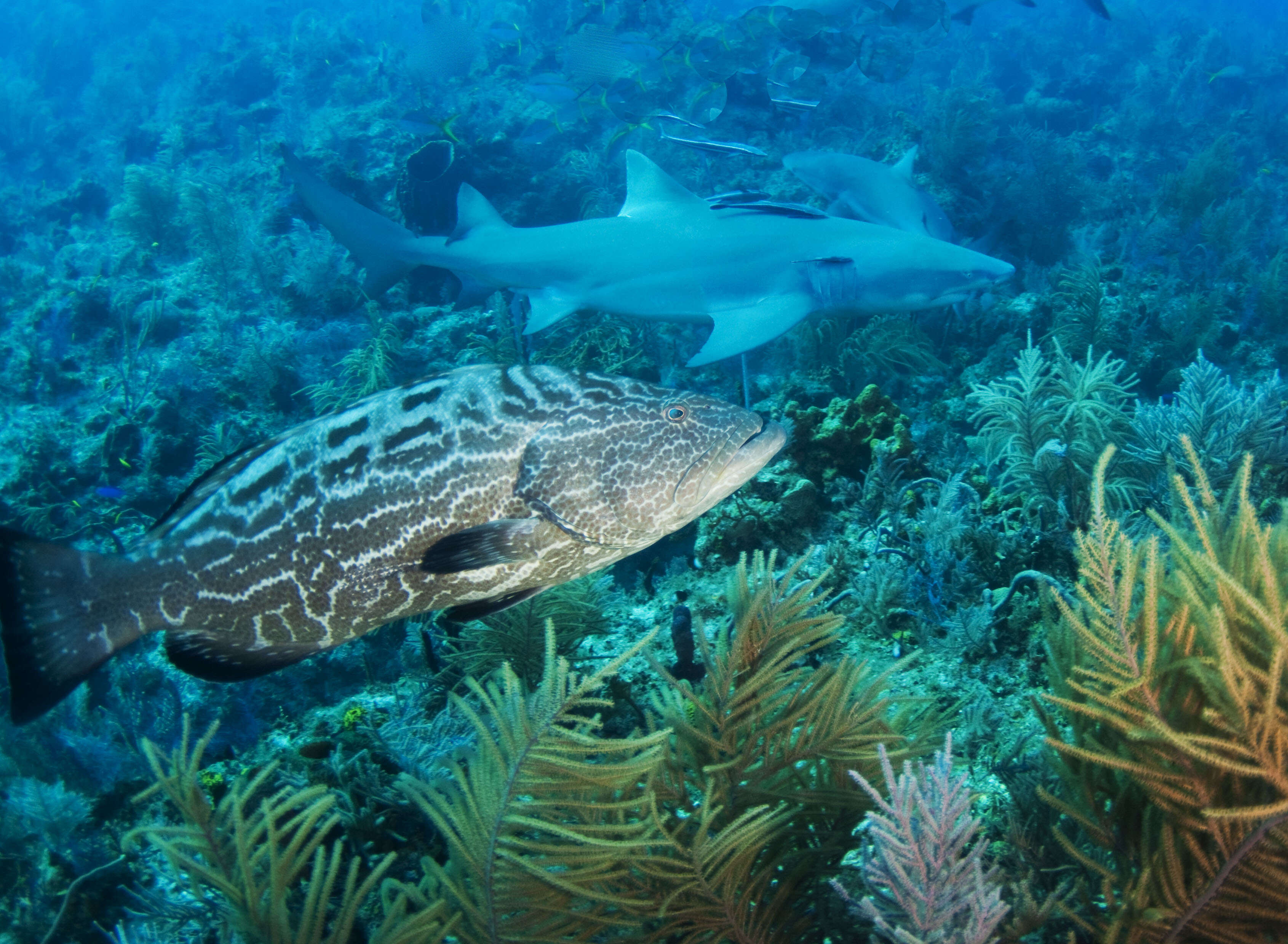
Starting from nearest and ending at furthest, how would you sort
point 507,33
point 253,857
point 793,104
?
1. point 253,857
2. point 793,104
3. point 507,33

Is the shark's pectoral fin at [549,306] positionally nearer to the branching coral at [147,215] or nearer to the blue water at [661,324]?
the blue water at [661,324]

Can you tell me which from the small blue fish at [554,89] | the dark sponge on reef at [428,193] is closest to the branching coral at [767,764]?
the dark sponge on reef at [428,193]

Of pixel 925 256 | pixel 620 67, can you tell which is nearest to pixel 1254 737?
pixel 925 256

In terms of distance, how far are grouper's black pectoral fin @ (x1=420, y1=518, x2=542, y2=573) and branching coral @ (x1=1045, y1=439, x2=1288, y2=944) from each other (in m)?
1.68

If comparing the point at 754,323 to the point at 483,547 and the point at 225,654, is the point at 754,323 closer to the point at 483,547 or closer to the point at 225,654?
the point at 483,547

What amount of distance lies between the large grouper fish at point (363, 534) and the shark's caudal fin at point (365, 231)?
5.72m

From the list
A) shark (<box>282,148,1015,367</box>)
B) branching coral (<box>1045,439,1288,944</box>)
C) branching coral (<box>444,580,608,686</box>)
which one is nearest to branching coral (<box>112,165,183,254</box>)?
shark (<box>282,148,1015,367</box>)

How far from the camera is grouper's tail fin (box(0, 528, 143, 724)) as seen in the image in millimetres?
2287

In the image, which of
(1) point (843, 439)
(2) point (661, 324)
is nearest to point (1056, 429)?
(1) point (843, 439)

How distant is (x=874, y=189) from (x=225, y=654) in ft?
31.8

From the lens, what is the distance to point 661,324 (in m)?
9.88

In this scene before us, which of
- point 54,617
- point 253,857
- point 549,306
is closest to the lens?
point 253,857

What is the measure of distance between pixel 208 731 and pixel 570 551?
124 centimetres

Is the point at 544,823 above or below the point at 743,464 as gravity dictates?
below
